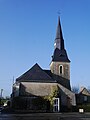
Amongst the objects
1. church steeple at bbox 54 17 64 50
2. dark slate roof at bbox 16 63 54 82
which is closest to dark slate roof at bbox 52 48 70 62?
church steeple at bbox 54 17 64 50

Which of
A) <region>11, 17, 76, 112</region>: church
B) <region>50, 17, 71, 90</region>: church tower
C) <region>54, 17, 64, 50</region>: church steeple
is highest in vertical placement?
<region>54, 17, 64, 50</region>: church steeple

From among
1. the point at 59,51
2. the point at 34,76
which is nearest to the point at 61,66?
the point at 59,51

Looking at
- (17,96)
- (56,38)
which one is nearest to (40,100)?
(17,96)

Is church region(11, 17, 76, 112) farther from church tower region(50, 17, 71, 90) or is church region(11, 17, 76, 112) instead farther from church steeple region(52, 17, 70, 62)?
church steeple region(52, 17, 70, 62)

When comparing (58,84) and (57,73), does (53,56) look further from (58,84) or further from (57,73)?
(58,84)

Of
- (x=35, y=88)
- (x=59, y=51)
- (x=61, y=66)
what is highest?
(x=59, y=51)

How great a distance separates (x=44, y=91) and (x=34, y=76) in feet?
12.5

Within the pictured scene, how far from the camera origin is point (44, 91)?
1841 inches

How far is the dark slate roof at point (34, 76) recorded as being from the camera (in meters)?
46.8

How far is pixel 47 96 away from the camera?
45438 mm

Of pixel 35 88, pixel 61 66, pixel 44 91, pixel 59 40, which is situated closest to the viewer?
pixel 35 88

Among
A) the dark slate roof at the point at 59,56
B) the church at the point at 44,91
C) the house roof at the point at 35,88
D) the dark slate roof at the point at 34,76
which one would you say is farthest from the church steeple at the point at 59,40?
the house roof at the point at 35,88

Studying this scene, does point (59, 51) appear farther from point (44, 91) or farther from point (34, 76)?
point (44, 91)

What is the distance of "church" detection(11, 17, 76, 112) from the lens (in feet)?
145
